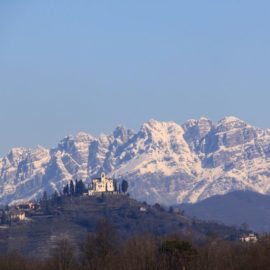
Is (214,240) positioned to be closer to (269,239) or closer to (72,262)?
(269,239)

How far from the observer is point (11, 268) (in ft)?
475

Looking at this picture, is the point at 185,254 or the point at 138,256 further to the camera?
the point at 138,256

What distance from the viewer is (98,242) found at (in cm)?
15038

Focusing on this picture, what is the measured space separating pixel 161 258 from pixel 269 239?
32.5 m

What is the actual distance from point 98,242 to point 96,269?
47.1ft

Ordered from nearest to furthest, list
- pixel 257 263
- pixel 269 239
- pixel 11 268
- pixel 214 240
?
1. pixel 257 263
2. pixel 11 268
3. pixel 269 239
4. pixel 214 240

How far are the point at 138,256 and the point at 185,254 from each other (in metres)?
10.9

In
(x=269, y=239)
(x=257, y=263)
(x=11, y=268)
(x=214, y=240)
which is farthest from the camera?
(x=214, y=240)

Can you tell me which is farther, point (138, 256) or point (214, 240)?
point (214, 240)

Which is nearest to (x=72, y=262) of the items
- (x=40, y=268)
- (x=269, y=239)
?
(x=40, y=268)

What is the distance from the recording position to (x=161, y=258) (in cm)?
13938

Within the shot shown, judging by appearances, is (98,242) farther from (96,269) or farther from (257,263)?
(257,263)

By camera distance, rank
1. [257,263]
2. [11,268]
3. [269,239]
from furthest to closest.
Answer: [269,239]
[11,268]
[257,263]

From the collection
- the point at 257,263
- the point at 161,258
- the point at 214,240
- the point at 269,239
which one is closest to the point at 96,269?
the point at 161,258
